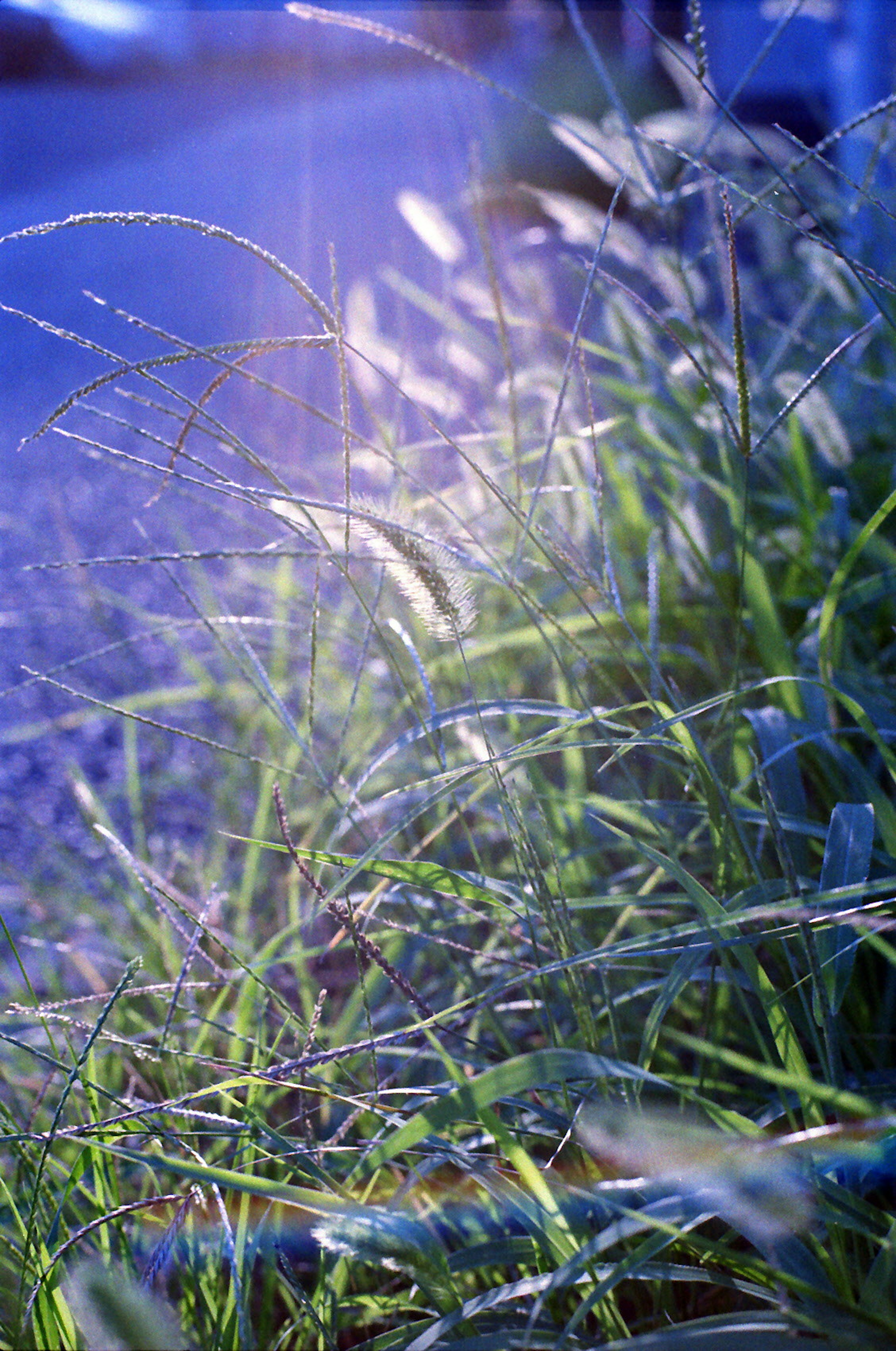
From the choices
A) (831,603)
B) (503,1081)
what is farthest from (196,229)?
(831,603)

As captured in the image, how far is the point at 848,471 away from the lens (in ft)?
4.85

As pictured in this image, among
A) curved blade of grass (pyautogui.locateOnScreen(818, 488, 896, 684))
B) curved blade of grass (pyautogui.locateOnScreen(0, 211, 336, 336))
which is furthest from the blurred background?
curved blade of grass (pyautogui.locateOnScreen(818, 488, 896, 684))

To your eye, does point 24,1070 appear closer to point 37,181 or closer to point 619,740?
point 619,740

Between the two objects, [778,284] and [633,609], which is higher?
[778,284]

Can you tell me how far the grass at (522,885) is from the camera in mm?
573

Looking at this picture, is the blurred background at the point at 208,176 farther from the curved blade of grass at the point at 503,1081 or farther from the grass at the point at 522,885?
the curved blade of grass at the point at 503,1081

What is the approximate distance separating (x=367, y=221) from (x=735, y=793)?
5292mm

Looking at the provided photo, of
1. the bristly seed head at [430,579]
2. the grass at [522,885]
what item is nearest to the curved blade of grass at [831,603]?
the grass at [522,885]

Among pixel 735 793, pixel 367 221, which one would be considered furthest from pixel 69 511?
pixel 367 221

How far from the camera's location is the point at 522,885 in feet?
2.62

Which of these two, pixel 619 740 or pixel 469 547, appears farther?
pixel 469 547

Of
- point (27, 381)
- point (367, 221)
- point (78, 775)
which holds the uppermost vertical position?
point (367, 221)

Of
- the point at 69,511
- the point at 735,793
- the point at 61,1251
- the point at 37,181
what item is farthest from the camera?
the point at 69,511

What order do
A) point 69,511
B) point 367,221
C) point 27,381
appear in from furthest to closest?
point 367,221
point 69,511
point 27,381
